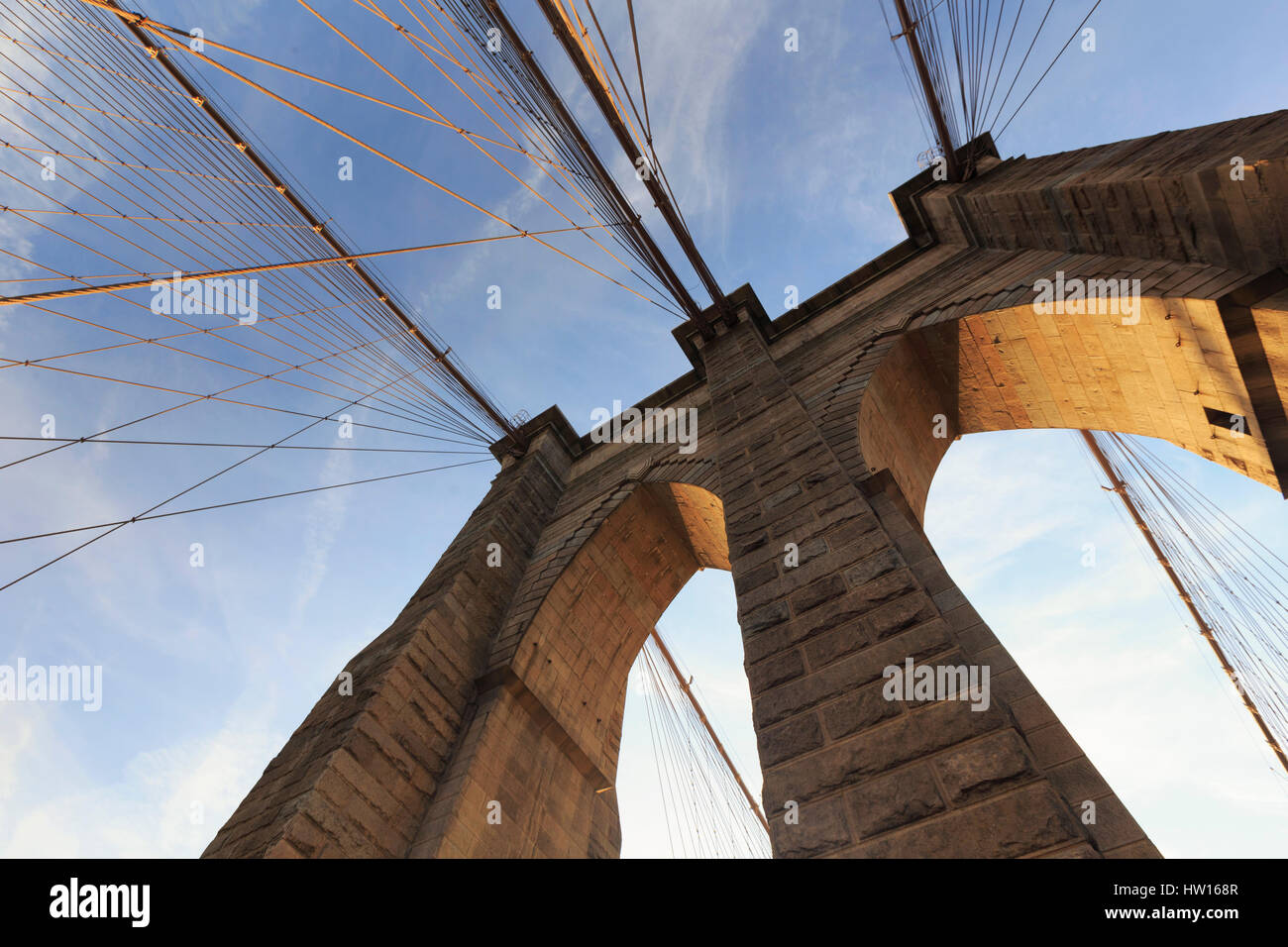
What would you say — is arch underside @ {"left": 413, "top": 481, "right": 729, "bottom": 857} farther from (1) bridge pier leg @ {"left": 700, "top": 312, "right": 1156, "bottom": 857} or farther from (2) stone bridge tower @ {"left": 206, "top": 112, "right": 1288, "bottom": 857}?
(1) bridge pier leg @ {"left": 700, "top": 312, "right": 1156, "bottom": 857}

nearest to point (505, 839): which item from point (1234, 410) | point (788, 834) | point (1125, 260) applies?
point (788, 834)

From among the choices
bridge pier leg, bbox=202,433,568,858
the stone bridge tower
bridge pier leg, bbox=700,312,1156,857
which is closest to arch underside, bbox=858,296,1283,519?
the stone bridge tower

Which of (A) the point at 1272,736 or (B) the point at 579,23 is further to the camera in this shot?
(A) the point at 1272,736

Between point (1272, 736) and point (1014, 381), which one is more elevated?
point (1014, 381)

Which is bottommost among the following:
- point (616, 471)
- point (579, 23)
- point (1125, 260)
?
point (1125, 260)

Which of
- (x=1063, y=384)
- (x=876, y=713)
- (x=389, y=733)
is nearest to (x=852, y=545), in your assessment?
(x=876, y=713)

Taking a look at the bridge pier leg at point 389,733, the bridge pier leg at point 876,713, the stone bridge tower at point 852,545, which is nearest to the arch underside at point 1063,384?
the stone bridge tower at point 852,545

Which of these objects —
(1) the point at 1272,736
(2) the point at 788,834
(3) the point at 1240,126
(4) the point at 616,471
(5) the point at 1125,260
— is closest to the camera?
(2) the point at 788,834
